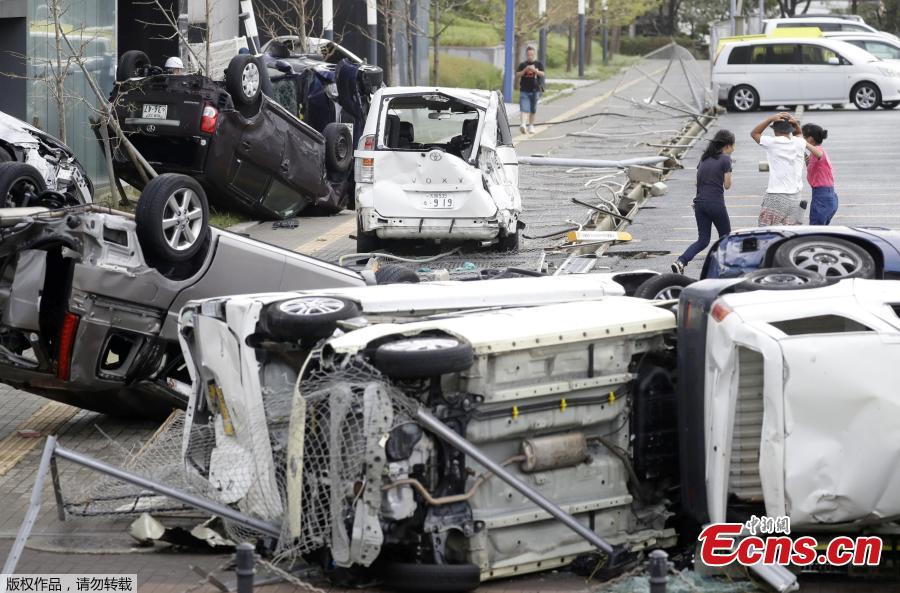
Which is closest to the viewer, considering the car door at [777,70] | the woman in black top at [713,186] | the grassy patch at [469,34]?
the woman in black top at [713,186]

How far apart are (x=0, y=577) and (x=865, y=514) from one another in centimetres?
422

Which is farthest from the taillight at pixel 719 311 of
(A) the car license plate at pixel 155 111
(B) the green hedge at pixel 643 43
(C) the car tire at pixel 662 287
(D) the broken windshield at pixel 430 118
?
(B) the green hedge at pixel 643 43

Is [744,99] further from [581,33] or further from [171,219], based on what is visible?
[171,219]

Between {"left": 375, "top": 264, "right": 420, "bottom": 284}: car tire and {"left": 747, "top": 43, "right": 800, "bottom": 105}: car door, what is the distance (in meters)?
27.0

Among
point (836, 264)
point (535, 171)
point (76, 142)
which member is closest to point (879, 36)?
point (535, 171)

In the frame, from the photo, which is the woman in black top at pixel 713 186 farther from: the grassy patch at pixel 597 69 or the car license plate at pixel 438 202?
the grassy patch at pixel 597 69

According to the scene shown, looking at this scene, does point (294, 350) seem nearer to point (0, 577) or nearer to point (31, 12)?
point (0, 577)

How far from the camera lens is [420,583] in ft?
23.6

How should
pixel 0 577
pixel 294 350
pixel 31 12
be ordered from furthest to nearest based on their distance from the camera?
pixel 31 12
pixel 294 350
pixel 0 577

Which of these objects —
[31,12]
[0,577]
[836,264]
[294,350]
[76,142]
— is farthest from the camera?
[76,142]

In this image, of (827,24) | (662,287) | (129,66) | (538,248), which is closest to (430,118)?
(538,248)

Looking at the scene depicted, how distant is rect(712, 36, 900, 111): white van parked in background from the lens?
116 ft

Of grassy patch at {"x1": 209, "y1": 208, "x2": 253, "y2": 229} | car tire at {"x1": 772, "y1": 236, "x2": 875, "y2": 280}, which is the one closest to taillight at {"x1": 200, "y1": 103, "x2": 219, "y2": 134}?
grassy patch at {"x1": 209, "y1": 208, "x2": 253, "y2": 229}

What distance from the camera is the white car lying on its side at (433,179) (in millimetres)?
16125
